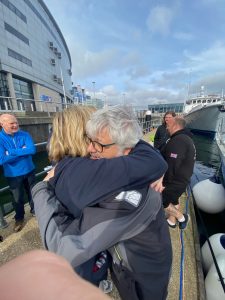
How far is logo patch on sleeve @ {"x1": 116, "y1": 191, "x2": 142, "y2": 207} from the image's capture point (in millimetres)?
1012

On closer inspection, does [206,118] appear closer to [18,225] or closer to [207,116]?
[207,116]

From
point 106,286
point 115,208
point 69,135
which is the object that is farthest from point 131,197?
point 106,286

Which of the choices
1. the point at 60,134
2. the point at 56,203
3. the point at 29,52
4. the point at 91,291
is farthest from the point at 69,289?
the point at 29,52

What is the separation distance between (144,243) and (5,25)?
34.4 m

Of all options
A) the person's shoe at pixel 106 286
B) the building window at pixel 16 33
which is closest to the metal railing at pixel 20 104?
the person's shoe at pixel 106 286

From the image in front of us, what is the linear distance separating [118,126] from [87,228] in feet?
2.04

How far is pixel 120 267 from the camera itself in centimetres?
125

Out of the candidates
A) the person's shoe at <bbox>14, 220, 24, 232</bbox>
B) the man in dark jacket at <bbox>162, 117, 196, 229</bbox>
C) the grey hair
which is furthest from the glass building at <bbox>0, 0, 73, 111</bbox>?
the grey hair

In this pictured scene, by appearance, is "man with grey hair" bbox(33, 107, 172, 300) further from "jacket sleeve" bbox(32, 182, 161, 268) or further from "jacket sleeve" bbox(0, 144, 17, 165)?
"jacket sleeve" bbox(0, 144, 17, 165)

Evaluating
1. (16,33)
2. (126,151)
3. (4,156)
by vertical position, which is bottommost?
(4,156)

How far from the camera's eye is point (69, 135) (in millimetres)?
1415

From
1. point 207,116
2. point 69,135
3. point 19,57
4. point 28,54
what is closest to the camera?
point 69,135

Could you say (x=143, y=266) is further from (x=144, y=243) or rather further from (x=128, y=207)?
(x=128, y=207)

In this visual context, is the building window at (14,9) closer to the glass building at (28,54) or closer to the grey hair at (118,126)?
the glass building at (28,54)
